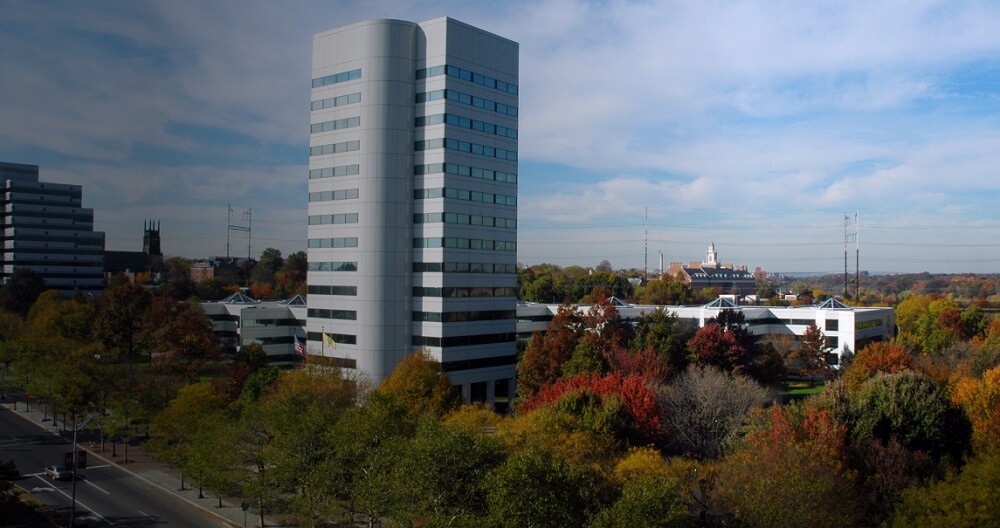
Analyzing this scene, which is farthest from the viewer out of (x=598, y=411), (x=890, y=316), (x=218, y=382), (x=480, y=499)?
(x=890, y=316)

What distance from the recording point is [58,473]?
33.8m

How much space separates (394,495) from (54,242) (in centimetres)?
9861

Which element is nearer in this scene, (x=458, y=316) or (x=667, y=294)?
(x=458, y=316)

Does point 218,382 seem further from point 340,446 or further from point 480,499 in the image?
point 480,499

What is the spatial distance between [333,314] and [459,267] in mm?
9114

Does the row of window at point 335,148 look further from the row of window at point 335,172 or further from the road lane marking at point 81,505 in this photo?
the road lane marking at point 81,505

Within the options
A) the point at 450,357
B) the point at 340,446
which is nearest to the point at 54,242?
the point at 450,357

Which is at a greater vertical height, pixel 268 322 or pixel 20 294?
pixel 20 294

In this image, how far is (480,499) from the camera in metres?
21.4

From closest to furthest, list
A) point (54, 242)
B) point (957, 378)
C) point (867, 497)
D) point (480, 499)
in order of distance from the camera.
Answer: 1. point (480, 499)
2. point (867, 497)
3. point (957, 378)
4. point (54, 242)

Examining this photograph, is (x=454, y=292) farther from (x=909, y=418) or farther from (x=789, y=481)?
(x=789, y=481)

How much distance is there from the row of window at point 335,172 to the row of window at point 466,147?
4.17m

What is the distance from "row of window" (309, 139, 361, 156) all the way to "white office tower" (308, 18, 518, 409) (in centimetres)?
11

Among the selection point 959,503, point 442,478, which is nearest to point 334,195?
point 442,478
